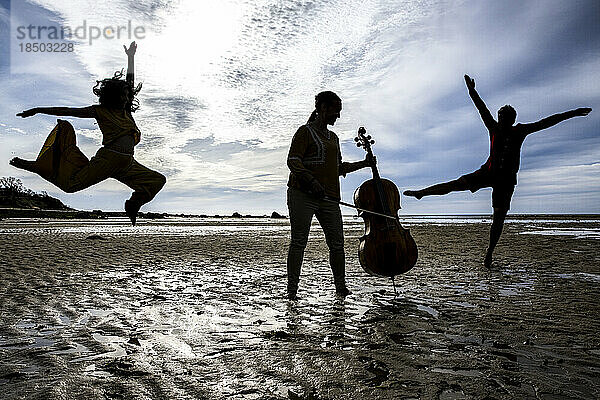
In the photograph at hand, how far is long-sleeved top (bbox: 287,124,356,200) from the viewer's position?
5.13 meters

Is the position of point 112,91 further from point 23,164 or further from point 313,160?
point 313,160

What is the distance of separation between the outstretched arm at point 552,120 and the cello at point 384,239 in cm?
274

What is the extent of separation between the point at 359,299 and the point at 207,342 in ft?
7.52

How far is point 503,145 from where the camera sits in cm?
654

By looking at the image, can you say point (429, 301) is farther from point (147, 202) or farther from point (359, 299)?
point (147, 202)

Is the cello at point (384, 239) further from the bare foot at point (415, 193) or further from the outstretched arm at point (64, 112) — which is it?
the outstretched arm at point (64, 112)

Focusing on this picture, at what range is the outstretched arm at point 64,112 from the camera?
418cm

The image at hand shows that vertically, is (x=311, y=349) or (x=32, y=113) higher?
(x=32, y=113)

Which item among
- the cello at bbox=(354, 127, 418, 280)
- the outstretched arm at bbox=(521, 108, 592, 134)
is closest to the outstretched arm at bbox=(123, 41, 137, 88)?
the cello at bbox=(354, 127, 418, 280)

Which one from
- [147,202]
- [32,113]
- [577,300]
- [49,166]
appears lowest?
[577,300]

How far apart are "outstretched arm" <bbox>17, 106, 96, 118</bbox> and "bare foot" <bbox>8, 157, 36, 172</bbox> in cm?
59

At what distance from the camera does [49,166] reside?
454 cm

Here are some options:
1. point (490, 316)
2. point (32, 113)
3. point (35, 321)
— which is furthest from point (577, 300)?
point (32, 113)

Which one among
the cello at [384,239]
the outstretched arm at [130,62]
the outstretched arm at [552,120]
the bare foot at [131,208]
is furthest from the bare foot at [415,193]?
the outstretched arm at [130,62]
